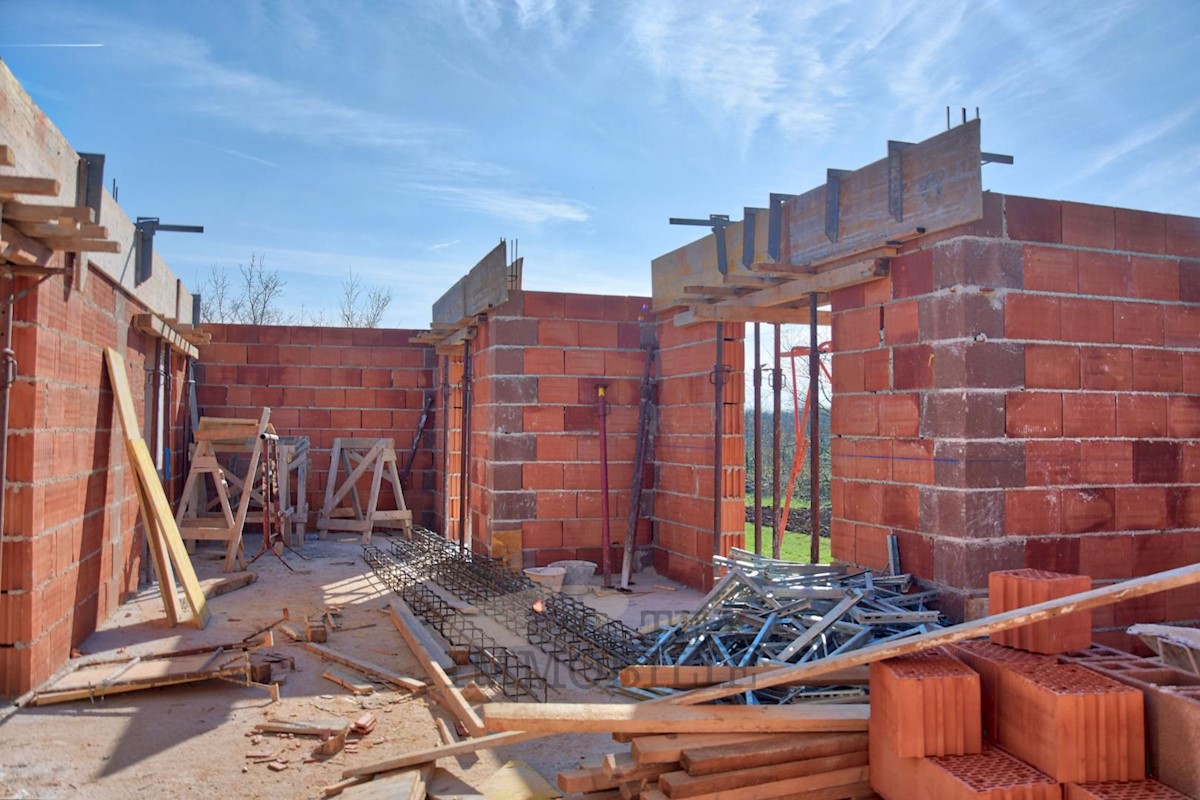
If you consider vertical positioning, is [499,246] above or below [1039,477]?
above

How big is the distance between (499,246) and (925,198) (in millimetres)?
5222

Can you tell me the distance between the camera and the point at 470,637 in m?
7.16

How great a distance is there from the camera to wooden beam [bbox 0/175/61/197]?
14.0 ft

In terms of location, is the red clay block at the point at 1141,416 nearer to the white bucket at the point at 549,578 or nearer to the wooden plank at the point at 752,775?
the wooden plank at the point at 752,775

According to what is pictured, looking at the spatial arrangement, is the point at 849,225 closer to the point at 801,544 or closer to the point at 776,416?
the point at 776,416

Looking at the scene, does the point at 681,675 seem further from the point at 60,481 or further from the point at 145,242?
the point at 145,242

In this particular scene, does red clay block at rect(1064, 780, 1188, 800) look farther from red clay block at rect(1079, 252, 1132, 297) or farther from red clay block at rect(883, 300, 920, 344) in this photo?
red clay block at rect(1079, 252, 1132, 297)

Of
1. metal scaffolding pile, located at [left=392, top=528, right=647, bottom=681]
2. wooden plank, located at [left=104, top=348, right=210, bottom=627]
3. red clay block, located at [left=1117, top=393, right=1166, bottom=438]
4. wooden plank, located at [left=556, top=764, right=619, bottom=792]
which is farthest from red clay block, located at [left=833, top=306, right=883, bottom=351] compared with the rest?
wooden plank, located at [left=104, top=348, right=210, bottom=627]

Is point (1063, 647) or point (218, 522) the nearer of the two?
point (1063, 647)

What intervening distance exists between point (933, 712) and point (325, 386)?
12.3 m

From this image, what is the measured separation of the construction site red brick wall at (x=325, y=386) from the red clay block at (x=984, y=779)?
1190 centimetres

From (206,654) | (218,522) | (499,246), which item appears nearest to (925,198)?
(499,246)

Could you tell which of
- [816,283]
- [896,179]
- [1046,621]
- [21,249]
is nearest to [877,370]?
[816,283]

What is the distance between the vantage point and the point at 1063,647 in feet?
13.3
